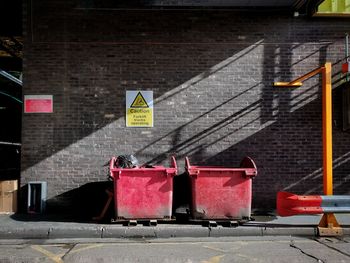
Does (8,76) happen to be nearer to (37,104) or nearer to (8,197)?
A: (37,104)

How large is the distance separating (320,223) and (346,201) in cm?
63

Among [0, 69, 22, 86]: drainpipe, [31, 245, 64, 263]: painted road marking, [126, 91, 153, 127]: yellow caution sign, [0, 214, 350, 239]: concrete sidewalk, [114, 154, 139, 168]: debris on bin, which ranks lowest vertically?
[31, 245, 64, 263]: painted road marking

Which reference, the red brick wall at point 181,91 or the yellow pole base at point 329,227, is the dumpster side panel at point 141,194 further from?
the yellow pole base at point 329,227

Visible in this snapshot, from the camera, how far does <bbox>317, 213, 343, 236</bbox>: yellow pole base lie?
299 inches

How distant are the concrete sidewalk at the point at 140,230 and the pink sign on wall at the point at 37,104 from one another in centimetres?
253

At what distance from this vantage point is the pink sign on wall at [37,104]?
30.7 feet

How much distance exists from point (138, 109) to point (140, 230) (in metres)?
2.96

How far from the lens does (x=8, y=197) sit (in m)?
9.11

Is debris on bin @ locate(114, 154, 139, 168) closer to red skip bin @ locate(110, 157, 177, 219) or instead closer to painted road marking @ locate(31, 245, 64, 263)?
red skip bin @ locate(110, 157, 177, 219)

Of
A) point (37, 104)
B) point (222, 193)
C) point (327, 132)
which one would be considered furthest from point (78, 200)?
point (327, 132)

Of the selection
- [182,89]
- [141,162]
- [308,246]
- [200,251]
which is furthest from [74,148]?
[308,246]

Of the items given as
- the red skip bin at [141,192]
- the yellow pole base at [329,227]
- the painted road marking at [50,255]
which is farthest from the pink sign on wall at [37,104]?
the yellow pole base at [329,227]

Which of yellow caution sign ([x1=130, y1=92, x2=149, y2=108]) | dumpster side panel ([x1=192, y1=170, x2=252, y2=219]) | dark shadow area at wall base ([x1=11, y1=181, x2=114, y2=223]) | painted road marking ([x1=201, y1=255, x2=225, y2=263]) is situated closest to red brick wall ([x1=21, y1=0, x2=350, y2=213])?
dark shadow area at wall base ([x1=11, y1=181, x2=114, y2=223])

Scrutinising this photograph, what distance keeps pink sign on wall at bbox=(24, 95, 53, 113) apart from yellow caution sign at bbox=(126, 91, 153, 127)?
1752 millimetres
